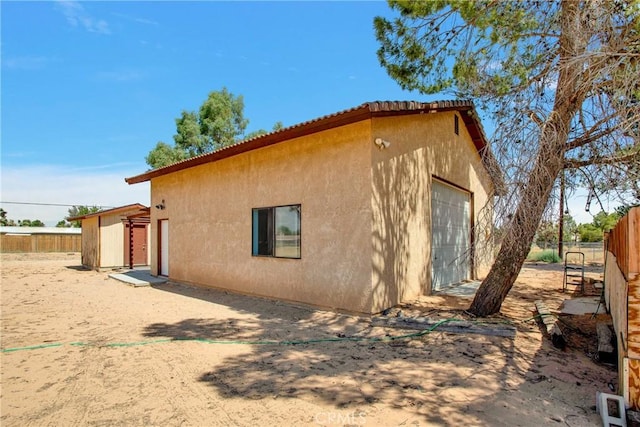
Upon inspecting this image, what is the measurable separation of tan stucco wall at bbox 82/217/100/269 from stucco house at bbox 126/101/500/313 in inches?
337

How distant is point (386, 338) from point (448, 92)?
19.7ft

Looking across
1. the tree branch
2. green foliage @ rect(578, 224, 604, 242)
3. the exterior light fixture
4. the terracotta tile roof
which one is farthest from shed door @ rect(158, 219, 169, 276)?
green foliage @ rect(578, 224, 604, 242)

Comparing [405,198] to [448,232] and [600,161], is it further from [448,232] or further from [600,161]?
[600,161]

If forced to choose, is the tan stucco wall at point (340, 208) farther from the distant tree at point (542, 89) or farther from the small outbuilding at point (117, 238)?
the small outbuilding at point (117, 238)

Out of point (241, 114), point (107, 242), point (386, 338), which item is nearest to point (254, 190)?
point (386, 338)

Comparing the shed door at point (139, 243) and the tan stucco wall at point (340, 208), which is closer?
the tan stucco wall at point (340, 208)

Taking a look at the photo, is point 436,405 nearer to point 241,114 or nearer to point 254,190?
point 254,190

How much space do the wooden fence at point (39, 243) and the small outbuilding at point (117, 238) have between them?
56.1 feet

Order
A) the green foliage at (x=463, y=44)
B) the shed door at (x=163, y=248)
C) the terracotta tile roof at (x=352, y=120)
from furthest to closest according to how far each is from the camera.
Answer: the shed door at (x=163, y=248) < the green foliage at (x=463, y=44) < the terracotta tile roof at (x=352, y=120)

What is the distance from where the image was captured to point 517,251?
6.16 metres

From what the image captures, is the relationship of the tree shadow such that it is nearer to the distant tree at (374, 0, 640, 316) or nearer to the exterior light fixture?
the distant tree at (374, 0, 640, 316)

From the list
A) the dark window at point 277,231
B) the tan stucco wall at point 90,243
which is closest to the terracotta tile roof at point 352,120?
the dark window at point 277,231

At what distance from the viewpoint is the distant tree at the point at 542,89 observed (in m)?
5.12

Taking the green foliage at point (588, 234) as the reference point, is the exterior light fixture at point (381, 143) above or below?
above
